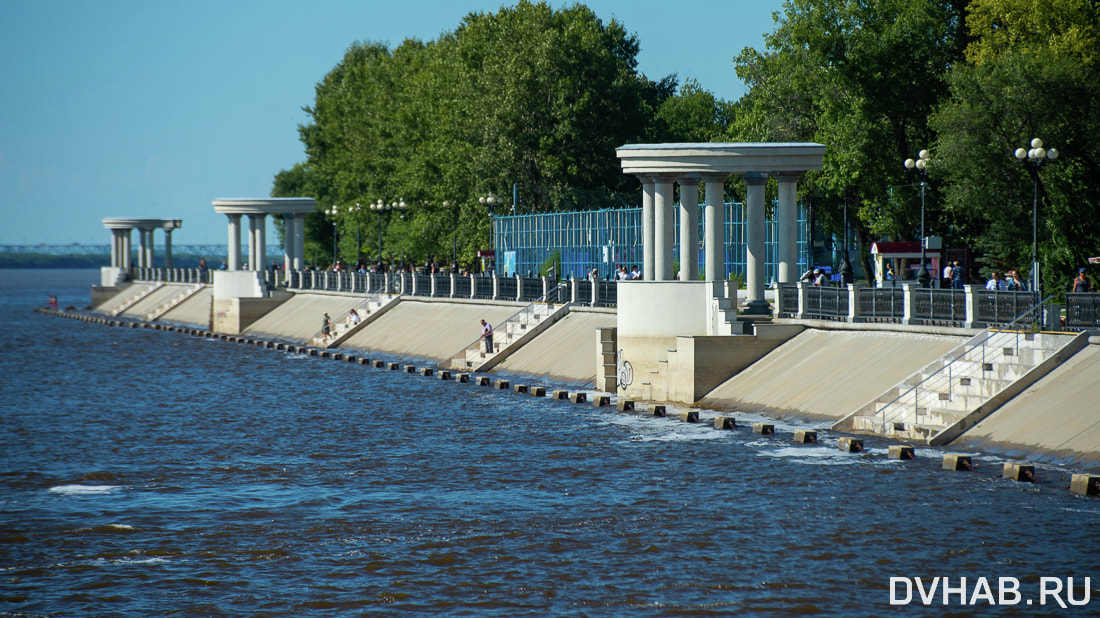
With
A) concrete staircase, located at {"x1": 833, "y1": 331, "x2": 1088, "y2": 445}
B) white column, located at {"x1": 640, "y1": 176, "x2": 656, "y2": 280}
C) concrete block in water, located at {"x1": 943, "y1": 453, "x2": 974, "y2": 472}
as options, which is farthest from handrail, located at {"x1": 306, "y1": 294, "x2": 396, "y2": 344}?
concrete block in water, located at {"x1": 943, "y1": 453, "x2": 974, "y2": 472}

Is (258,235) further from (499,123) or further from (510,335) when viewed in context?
(510,335)

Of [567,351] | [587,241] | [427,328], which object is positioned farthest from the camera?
[587,241]

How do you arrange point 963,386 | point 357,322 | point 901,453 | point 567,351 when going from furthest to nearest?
point 357,322
point 567,351
point 963,386
point 901,453

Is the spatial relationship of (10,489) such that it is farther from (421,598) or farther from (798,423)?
(798,423)

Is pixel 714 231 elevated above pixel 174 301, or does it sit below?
above

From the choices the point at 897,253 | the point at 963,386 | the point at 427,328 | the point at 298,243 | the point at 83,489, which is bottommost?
the point at 83,489

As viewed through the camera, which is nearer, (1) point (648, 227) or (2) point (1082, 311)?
(2) point (1082, 311)

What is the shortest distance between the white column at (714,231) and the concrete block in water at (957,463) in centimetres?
1398

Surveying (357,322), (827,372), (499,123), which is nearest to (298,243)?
(499,123)

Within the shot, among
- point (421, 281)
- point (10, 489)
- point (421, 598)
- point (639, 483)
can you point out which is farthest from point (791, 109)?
point (421, 598)

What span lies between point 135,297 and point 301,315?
43152 mm

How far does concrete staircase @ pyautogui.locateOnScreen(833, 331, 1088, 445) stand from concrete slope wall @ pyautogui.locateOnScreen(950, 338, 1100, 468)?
0.81ft

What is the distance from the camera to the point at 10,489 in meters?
27.2

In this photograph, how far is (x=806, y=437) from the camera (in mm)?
29875
